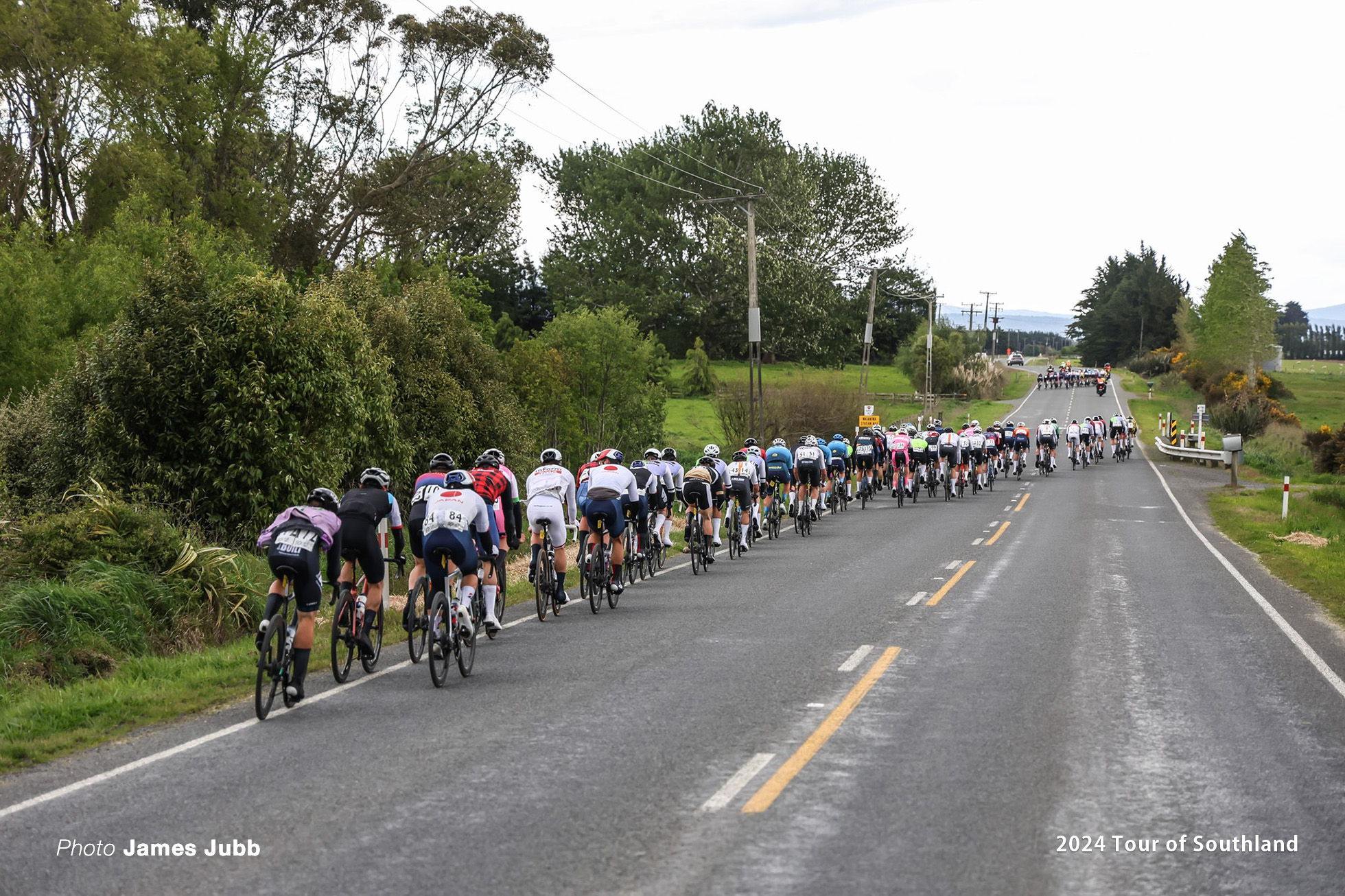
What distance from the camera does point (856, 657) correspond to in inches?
430

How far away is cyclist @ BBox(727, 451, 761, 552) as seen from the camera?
21031mm

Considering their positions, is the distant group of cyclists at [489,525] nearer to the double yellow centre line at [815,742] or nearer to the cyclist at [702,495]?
the cyclist at [702,495]

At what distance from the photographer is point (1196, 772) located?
712cm

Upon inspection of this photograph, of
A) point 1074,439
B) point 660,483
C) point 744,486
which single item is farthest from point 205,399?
point 1074,439

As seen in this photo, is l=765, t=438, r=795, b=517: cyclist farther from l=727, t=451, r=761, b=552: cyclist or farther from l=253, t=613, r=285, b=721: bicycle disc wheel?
l=253, t=613, r=285, b=721: bicycle disc wheel

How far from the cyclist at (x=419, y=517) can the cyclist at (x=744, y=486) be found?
28.9ft

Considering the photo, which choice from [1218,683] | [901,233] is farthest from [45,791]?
[901,233]

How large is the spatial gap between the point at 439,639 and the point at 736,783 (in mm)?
3800

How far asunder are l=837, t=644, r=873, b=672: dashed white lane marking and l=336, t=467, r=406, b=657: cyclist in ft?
12.9

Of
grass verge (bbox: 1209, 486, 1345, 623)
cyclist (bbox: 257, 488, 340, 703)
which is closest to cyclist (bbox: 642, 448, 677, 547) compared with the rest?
cyclist (bbox: 257, 488, 340, 703)

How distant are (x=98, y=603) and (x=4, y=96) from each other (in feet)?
95.6

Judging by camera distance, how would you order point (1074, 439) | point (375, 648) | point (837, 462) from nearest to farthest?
1. point (375, 648)
2. point (837, 462)
3. point (1074, 439)

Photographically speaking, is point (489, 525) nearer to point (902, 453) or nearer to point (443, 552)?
point (443, 552)


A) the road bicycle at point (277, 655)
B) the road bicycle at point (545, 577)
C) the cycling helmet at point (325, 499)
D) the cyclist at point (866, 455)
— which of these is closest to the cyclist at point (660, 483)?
the road bicycle at point (545, 577)
